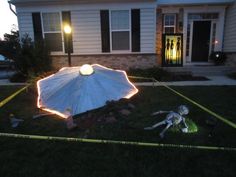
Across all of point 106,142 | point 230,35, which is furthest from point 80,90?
point 230,35

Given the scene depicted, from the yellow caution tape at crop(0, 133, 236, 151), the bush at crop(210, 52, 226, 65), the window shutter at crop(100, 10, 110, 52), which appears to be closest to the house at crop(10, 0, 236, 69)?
the window shutter at crop(100, 10, 110, 52)

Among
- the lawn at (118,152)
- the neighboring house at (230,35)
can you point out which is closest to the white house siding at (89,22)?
the neighboring house at (230,35)

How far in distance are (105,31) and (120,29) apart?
66 centimetres

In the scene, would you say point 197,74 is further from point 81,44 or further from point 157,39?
point 81,44

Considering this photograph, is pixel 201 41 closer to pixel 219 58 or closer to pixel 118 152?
pixel 219 58

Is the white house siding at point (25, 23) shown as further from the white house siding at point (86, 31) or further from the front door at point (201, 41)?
the front door at point (201, 41)

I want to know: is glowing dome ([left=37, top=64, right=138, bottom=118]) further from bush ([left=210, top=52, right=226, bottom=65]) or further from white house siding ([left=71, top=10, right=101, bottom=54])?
bush ([left=210, top=52, right=226, bottom=65])

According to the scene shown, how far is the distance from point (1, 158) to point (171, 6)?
9.29 m

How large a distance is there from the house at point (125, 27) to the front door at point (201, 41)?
0.05 metres

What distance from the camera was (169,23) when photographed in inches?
411

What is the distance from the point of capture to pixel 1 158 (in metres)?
2.98

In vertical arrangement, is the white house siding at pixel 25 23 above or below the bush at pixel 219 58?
above

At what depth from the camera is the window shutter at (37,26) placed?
9375 mm

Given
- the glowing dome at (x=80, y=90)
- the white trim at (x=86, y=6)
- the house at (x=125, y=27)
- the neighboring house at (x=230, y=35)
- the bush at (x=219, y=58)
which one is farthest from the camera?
the bush at (x=219, y=58)
